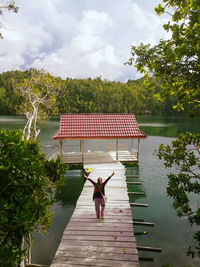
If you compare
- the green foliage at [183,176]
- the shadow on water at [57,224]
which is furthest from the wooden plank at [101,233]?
the green foliage at [183,176]

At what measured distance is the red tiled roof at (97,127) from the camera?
54.1 feet

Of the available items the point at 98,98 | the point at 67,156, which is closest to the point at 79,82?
the point at 98,98

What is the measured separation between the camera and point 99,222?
721cm

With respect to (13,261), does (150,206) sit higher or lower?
lower

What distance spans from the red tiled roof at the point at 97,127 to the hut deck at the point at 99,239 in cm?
783

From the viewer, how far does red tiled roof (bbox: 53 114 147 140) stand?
650 inches

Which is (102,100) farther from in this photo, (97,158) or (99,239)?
(99,239)

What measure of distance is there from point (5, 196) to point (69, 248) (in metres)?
3.77

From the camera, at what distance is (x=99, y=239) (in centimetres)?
620

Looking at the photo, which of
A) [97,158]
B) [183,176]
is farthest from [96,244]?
[97,158]

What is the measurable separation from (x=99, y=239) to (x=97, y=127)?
11.9 meters

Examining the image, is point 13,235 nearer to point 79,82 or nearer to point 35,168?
point 35,168

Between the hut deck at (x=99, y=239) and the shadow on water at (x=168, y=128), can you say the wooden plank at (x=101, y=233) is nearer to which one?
the hut deck at (x=99, y=239)

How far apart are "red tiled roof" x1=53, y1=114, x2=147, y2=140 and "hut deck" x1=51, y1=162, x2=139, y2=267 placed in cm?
783
